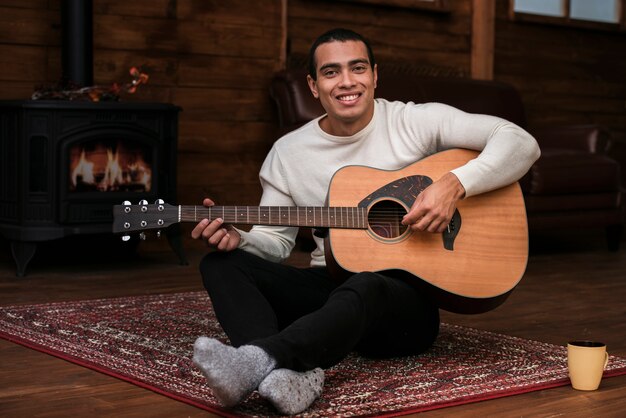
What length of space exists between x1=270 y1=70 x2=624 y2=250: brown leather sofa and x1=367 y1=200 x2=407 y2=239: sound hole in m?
2.59

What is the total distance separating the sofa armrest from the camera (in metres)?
5.41

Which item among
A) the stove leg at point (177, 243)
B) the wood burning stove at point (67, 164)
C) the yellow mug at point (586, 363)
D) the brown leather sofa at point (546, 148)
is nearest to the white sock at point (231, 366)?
the yellow mug at point (586, 363)

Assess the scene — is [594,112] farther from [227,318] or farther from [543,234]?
[227,318]

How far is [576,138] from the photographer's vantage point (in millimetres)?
5457

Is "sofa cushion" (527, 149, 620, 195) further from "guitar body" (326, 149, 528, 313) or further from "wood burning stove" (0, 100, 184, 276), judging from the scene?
"guitar body" (326, 149, 528, 313)

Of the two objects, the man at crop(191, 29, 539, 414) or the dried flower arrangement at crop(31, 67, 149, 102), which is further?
the dried flower arrangement at crop(31, 67, 149, 102)

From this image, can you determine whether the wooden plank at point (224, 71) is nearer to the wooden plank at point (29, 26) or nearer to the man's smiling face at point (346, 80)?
the wooden plank at point (29, 26)

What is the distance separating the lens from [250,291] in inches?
84.1

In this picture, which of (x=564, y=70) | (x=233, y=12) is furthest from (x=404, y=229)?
(x=564, y=70)

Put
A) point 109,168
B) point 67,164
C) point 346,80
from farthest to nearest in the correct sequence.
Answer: point 109,168 → point 67,164 → point 346,80

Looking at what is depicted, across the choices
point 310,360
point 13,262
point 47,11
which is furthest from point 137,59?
point 310,360

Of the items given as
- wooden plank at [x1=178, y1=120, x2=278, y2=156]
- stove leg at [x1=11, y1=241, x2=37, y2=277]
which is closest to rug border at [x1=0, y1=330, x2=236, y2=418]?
stove leg at [x1=11, y1=241, x2=37, y2=277]

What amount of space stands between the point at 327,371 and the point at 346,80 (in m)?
0.68

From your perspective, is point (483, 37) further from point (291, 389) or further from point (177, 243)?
point (291, 389)
